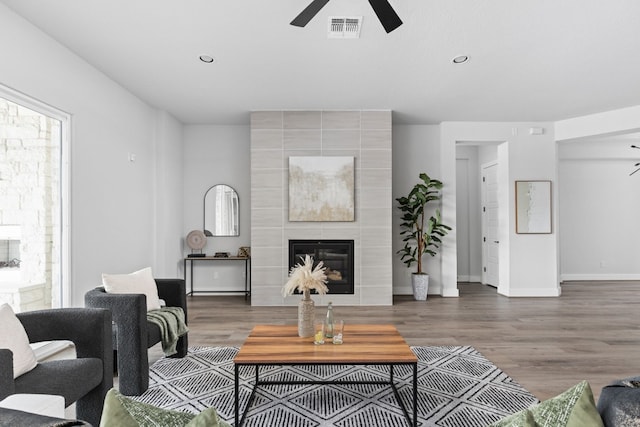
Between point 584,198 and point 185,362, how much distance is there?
26.7 ft

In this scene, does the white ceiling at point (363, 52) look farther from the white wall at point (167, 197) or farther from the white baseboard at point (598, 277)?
the white baseboard at point (598, 277)

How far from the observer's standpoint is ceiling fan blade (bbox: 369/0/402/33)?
2252mm

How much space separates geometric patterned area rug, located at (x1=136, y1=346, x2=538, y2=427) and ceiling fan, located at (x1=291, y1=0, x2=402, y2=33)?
2.48 metres

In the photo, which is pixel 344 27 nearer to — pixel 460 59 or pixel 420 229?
pixel 460 59

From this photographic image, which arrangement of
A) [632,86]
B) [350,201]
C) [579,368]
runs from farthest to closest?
[350,201], [632,86], [579,368]

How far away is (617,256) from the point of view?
768 cm

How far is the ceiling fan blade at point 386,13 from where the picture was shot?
2252 millimetres

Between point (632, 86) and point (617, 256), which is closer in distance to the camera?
point (632, 86)

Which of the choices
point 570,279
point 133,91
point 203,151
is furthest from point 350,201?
point 570,279

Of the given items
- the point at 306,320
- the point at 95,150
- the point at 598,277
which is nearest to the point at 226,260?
the point at 95,150

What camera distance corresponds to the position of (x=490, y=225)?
7109 mm

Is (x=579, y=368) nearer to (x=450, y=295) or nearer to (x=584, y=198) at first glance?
(x=450, y=295)

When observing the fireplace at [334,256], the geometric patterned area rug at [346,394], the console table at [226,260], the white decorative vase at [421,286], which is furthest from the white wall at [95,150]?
the white decorative vase at [421,286]

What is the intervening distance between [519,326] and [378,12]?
12.3 ft
